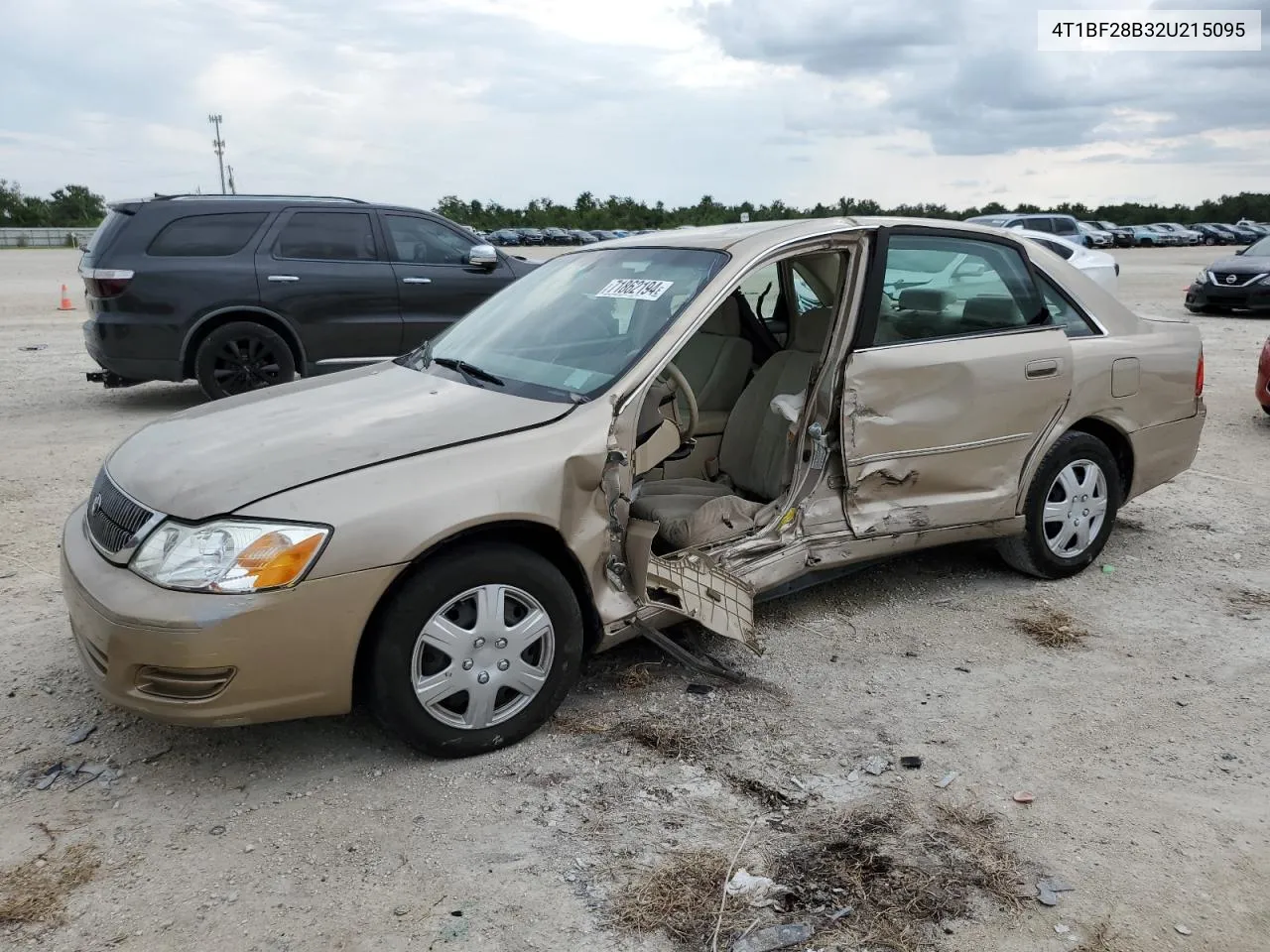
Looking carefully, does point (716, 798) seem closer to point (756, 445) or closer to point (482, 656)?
point (482, 656)

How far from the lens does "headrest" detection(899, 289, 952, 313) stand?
4.41 metres

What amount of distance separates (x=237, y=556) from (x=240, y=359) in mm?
6579

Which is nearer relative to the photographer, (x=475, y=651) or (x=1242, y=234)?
(x=475, y=651)

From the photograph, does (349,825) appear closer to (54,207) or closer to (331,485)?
(331,485)

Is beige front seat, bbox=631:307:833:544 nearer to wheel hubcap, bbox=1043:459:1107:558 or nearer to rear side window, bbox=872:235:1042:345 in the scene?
rear side window, bbox=872:235:1042:345

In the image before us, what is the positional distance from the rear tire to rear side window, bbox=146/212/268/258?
663mm

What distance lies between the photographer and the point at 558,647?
3.42 meters

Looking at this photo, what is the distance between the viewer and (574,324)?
4156 mm

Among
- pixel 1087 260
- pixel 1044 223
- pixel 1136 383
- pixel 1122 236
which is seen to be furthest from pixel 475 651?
pixel 1122 236

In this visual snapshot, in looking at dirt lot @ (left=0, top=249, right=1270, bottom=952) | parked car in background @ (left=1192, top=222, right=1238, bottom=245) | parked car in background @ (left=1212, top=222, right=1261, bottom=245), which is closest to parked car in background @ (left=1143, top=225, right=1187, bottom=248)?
parked car in background @ (left=1192, top=222, right=1238, bottom=245)

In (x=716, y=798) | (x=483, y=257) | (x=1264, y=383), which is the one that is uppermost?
(x=483, y=257)

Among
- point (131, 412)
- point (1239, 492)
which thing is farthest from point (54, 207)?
point (1239, 492)

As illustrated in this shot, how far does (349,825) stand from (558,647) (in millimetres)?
829

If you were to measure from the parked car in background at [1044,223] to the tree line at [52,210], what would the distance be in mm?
71479
